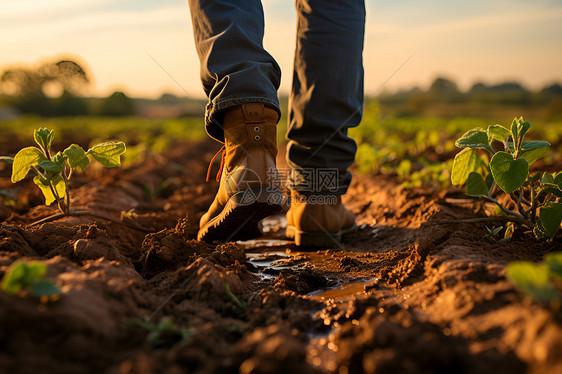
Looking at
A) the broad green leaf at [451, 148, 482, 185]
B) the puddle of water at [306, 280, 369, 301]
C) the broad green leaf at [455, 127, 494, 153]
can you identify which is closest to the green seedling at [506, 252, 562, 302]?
the puddle of water at [306, 280, 369, 301]

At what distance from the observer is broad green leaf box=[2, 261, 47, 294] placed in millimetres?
910

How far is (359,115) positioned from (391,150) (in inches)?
55.3

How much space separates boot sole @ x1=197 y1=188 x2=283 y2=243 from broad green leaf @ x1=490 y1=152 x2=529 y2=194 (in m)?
0.95

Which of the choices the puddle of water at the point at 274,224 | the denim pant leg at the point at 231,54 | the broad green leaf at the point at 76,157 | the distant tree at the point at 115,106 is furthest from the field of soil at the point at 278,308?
the distant tree at the point at 115,106

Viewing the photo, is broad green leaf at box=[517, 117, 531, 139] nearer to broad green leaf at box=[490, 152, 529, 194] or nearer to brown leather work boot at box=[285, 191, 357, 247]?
broad green leaf at box=[490, 152, 529, 194]

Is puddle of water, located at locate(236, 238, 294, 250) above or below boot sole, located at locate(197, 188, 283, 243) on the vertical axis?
below

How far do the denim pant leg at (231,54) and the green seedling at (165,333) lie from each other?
45.5 inches

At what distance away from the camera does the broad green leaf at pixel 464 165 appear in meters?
1.90

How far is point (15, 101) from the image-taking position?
3825 centimetres

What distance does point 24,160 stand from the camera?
76.0 inches

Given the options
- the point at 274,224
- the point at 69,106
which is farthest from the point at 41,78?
the point at 274,224

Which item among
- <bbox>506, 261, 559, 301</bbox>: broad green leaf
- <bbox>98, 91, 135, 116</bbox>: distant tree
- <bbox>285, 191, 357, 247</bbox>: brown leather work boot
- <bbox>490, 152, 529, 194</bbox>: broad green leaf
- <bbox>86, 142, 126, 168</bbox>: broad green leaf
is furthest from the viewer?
<bbox>98, 91, 135, 116</bbox>: distant tree

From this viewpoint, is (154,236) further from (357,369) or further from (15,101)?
(15,101)

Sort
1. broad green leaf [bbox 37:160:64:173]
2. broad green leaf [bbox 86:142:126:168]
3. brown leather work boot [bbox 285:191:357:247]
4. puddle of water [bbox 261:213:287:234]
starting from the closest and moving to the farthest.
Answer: broad green leaf [bbox 37:160:64:173] < broad green leaf [bbox 86:142:126:168] < brown leather work boot [bbox 285:191:357:247] < puddle of water [bbox 261:213:287:234]
